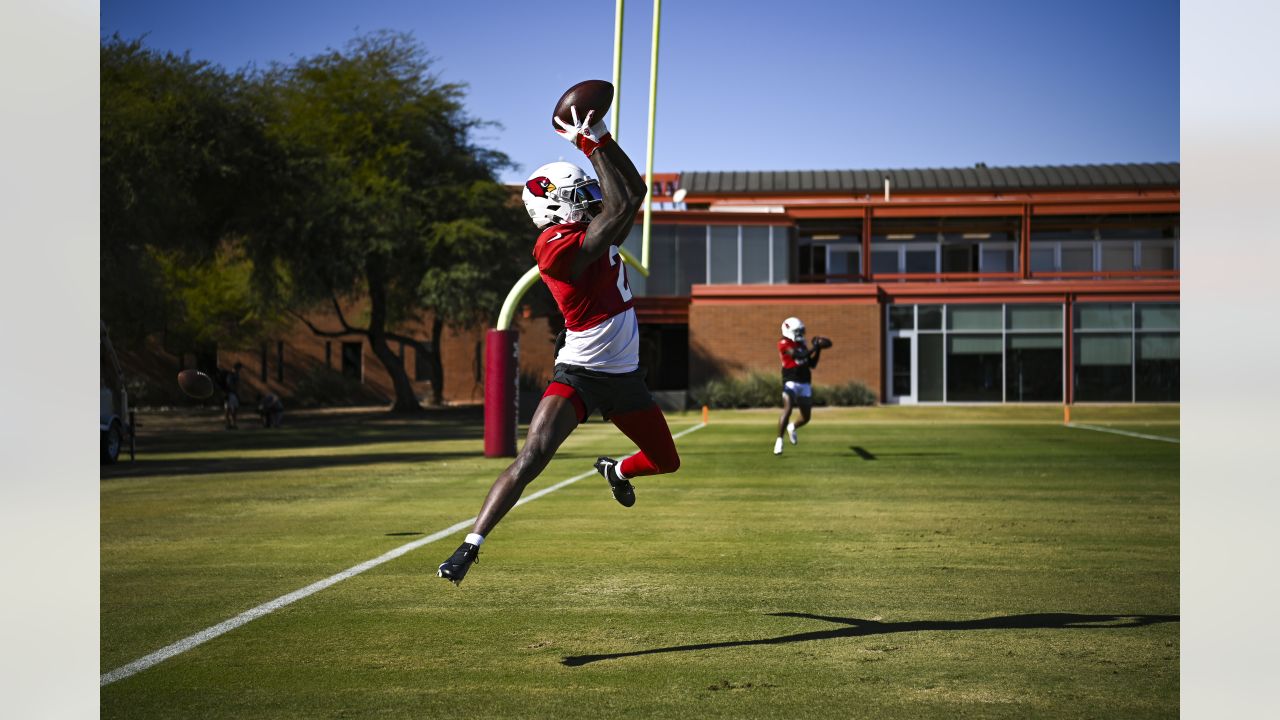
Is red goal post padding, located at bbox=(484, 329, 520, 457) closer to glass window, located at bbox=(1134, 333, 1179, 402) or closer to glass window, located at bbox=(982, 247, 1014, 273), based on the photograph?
glass window, located at bbox=(1134, 333, 1179, 402)

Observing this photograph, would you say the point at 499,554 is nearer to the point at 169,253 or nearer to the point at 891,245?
the point at 169,253

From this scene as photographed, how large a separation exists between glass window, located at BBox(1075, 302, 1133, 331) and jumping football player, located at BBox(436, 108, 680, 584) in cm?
3934

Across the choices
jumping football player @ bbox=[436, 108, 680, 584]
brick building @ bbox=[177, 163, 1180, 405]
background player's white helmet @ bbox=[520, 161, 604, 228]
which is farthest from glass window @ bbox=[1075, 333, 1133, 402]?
background player's white helmet @ bbox=[520, 161, 604, 228]

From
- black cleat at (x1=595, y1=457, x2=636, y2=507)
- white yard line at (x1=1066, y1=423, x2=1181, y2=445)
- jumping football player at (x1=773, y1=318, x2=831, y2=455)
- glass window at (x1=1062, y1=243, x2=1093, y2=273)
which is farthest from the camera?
glass window at (x1=1062, y1=243, x2=1093, y2=273)

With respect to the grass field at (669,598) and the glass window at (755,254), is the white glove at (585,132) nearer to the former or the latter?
the grass field at (669,598)

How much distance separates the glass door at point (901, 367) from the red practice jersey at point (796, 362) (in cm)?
2375

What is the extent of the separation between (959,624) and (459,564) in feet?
8.62

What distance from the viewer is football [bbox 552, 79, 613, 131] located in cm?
591

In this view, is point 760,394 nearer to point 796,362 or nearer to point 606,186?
point 796,362

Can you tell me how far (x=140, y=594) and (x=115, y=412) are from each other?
13745mm

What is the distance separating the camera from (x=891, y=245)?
167ft

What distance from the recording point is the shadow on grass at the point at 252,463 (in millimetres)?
18250

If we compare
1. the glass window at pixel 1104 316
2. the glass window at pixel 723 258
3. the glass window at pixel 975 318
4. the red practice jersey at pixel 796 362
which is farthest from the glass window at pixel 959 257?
the red practice jersey at pixel 796 362

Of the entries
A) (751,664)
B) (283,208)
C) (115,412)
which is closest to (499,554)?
(751,664)
